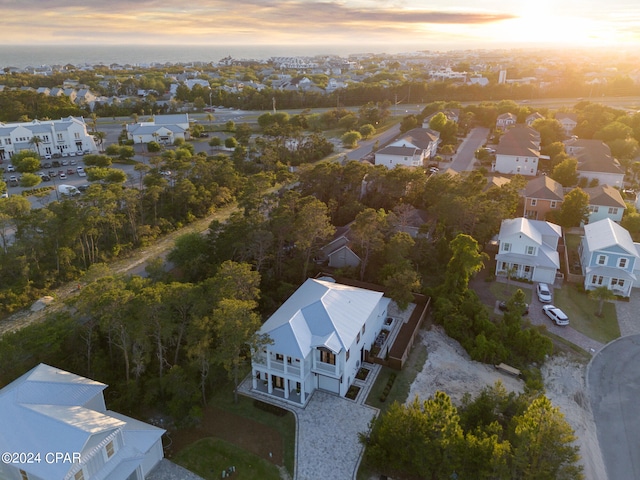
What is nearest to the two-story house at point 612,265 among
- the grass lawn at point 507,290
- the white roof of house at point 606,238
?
the white roof of house at point 606,238

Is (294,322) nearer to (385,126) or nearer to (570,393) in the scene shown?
(570,393)

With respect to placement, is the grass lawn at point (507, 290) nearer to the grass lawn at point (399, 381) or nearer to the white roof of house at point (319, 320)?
the grass lawn at point (399, 381)

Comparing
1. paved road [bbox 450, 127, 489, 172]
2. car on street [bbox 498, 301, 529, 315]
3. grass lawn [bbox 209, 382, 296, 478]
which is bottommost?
grass lawn [bbox 209, 382, 296, 478]

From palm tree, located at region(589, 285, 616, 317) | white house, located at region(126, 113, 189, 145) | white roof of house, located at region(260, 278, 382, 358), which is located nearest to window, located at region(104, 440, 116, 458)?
white roof of house, located at region(260, 278, 382, 358)

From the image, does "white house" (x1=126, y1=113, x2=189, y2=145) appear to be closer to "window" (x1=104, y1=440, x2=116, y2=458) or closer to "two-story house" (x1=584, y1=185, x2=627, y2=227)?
"two-story house" (x1=584, y1=185, x2=627, y2=227)

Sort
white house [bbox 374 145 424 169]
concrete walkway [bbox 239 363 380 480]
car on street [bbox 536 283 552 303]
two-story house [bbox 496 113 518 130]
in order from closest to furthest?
concrete walkway [bbox 239 363 380 480]
car on street [bbox 536 283 552 303]
white house [bbox 374 145 424 169]
two-story house [bbox 496 113 518 130]

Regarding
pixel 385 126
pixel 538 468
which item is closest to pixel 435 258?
pixel 538 468

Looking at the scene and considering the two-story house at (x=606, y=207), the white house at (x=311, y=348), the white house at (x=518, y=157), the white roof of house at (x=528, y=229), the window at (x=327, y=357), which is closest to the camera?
the white house at (x=311, y=348)
